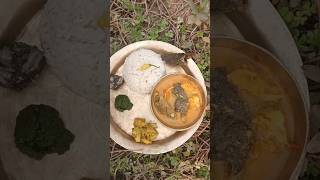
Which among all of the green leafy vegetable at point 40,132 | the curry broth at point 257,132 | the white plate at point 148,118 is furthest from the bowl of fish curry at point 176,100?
the green leafy vegetable at point 40,132

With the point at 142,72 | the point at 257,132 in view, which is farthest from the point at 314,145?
the point at 142,72

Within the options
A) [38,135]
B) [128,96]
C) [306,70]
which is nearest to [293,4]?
[306,70]

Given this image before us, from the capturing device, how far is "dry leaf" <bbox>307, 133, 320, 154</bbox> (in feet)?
5.65

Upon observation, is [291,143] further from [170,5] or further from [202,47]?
[170,5]

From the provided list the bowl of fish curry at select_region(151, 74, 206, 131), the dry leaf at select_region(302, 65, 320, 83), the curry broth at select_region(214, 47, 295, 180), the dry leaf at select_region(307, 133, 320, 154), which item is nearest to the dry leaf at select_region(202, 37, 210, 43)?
the curry broth at select_region(214, 47, 295, 180)

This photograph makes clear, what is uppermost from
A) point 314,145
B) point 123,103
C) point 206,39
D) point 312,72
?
point 206,39

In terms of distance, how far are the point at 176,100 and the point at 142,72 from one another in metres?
0.14

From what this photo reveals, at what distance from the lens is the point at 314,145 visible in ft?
5.66

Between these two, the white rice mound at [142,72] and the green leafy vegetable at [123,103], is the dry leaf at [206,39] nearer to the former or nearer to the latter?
the white rice mound at [142,72]

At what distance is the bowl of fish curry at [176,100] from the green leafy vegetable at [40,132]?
12.7 inches

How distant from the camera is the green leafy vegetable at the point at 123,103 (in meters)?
1.70

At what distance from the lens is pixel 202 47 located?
1.82m

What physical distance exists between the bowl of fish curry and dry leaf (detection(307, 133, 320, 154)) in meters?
0.38

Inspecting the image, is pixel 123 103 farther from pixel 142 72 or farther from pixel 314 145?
pixel 314 145
